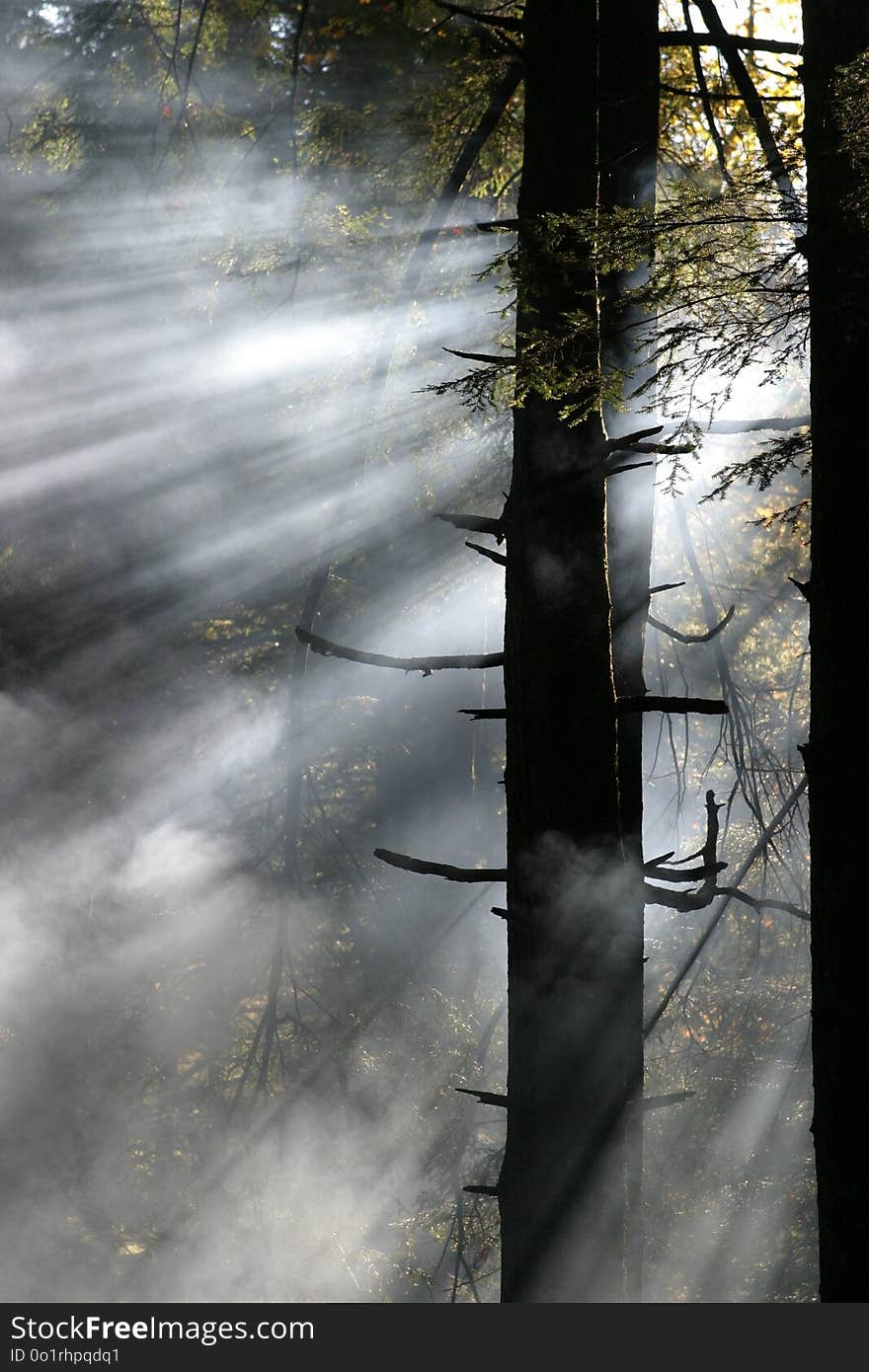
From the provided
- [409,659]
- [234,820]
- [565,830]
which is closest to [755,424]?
[409,659]

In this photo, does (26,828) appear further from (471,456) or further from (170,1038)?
(471,456)

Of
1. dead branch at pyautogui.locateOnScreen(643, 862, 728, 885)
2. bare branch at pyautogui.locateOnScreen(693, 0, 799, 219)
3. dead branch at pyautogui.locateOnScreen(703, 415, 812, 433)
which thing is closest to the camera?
dead branch at pyautogui.locateOnScreen(643, 862, 728, 885)

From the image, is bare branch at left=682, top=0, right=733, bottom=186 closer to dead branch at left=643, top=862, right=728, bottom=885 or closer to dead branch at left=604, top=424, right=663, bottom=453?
dead branch at left=604, top=424, right=663, bottom=453

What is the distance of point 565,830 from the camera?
2723 millimetres

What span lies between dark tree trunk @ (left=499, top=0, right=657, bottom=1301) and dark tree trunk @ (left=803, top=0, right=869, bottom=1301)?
48cm

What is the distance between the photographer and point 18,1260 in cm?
1024

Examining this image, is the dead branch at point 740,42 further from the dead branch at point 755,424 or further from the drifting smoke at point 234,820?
the drifting smoke at point 234,820

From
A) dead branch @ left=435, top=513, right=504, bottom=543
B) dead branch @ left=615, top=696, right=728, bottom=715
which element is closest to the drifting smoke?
dead branch @ left=435, top=513, right=504, bottom=543

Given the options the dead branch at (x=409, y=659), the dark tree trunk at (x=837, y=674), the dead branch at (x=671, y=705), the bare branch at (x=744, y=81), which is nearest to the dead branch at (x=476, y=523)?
the dead branch at (x=409, y=659)

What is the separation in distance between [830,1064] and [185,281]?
9982 millimetres

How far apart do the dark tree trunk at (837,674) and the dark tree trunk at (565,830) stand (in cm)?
48

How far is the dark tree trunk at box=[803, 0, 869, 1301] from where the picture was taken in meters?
2.46

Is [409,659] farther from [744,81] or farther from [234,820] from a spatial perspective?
[234,820]
